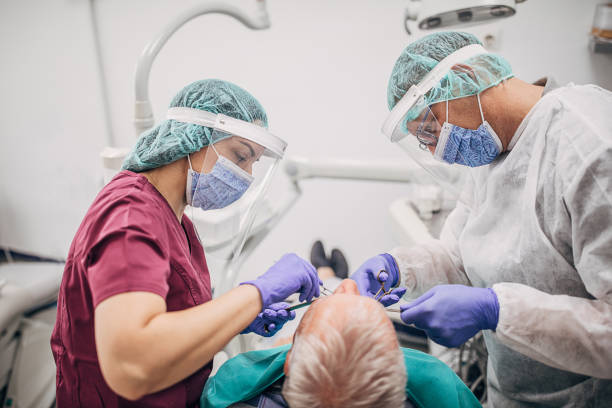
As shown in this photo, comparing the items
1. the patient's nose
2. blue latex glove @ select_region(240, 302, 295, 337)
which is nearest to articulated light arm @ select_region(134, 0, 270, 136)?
blue latex glove @ select_region(240, 302, 295, 337)

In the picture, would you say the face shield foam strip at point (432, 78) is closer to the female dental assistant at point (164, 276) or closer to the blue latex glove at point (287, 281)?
the female dental assistant at point (164, 276)

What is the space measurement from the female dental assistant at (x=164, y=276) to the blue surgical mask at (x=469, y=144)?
0.44 metres

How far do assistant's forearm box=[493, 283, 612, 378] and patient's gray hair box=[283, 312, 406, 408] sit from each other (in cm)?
29

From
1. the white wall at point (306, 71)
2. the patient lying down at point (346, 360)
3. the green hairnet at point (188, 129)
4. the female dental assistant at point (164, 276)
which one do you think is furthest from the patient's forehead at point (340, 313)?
the white wall at point (306, 71)

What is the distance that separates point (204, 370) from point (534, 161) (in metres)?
0.96

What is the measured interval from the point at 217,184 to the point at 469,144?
67 centimetres

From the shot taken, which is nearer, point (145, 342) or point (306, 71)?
point (145, 342)

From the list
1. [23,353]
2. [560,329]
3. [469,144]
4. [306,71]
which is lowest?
[23,353]

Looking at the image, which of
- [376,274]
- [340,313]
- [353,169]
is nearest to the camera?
[340,313]

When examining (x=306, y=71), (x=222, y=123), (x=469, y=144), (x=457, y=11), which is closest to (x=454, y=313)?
(x=469, y=144)

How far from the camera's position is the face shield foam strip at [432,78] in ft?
3.05

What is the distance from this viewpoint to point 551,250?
85 cm

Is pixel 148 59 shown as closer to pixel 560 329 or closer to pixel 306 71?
pixel 306 71

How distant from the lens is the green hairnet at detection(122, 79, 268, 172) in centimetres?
90
